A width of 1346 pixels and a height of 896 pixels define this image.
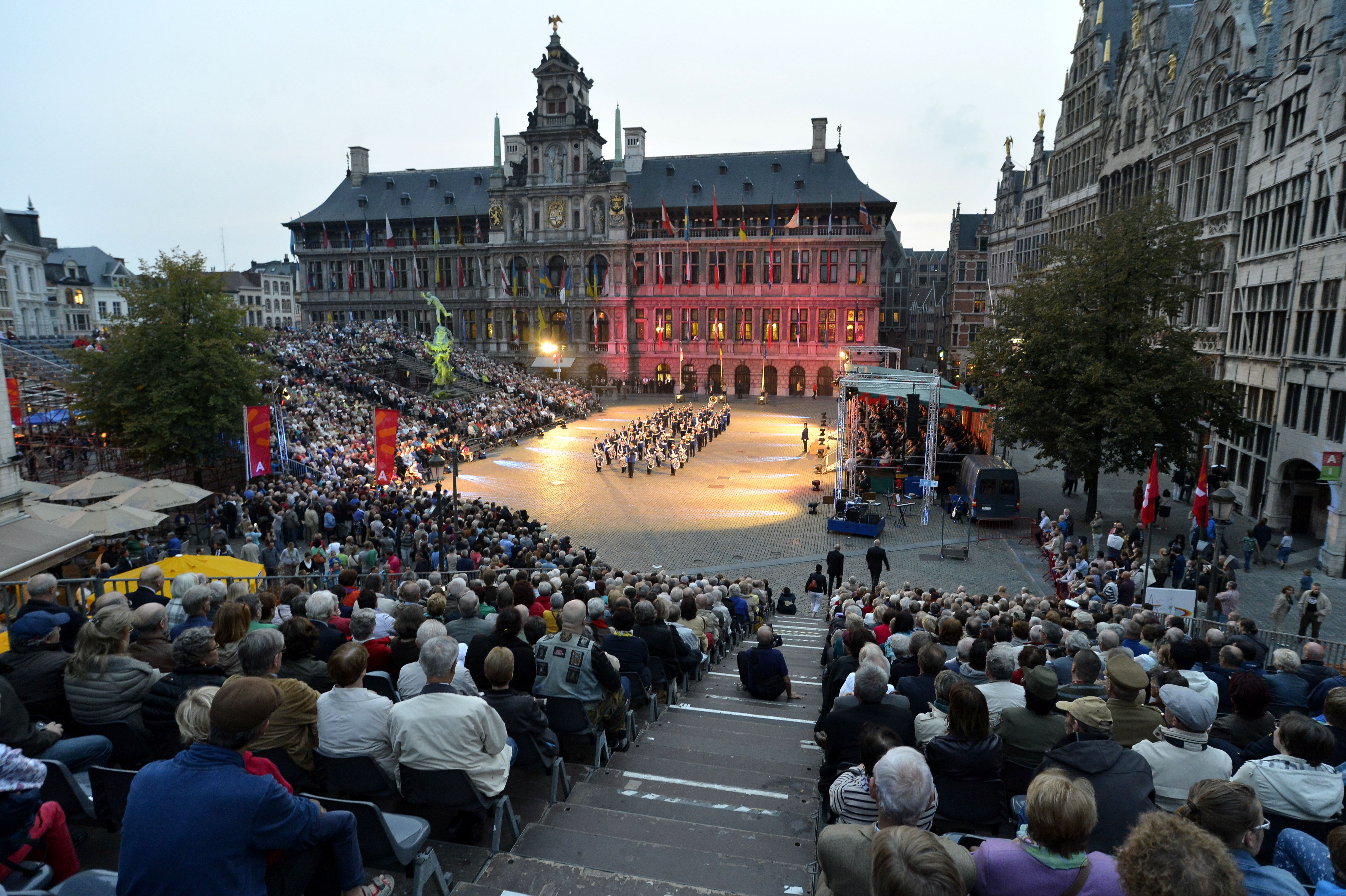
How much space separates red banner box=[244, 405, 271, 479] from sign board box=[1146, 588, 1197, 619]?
22.2 m

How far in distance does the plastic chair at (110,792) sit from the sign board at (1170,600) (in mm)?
15858

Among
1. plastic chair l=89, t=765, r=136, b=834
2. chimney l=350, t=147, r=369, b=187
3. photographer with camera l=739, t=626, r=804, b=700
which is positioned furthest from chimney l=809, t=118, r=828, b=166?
plastic chair l=89, t=765, r=136, b=834

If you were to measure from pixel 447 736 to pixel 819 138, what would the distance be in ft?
214

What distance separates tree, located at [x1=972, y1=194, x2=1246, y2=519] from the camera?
877 inches

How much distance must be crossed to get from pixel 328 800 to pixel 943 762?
3.41 meters

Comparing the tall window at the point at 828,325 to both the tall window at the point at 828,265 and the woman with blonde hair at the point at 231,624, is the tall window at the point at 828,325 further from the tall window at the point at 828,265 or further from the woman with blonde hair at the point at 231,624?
the woman with blonde hair at the point at 231,624

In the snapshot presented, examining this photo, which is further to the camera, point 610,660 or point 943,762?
point 610,660

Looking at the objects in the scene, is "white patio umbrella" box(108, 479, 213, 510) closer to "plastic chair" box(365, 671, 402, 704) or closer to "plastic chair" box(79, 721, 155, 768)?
"plastic chair" box(79, 721, 155, 768)

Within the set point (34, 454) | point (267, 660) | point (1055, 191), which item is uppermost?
point (1055, 191)

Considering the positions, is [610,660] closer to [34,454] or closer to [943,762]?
[943,762]

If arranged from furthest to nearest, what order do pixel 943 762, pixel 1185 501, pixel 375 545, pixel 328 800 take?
pixel 1185 501, pixel 375 545, pixel 943 762, pixel 328 800

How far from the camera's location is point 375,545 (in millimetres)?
18172

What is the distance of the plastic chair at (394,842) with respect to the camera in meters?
3.87

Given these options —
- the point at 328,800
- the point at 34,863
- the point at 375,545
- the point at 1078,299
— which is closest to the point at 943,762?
the point at 328,800
